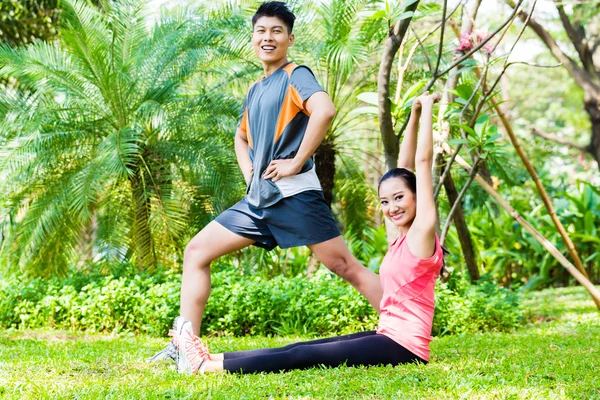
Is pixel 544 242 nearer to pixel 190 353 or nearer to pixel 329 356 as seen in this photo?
pixel 329 356

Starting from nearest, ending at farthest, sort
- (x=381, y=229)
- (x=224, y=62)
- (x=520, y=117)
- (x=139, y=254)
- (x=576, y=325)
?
(x=576, y=325)
(x=139, y=254)
(x=224, y=62)
(x=381, y=229)
(x=520, y=117)

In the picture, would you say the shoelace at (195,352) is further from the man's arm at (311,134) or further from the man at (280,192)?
the man's arm at (311,134)

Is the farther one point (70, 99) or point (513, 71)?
point (513, 71)

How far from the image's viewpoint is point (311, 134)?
12.0 feet

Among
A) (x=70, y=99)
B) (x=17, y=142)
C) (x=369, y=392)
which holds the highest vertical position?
(x=70, y=99)

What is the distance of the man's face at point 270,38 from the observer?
12.5 feet

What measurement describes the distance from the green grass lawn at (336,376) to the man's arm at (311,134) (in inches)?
40.3

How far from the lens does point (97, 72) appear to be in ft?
24.1

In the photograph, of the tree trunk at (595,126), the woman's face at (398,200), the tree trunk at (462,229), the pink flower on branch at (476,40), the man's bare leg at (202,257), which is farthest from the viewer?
the tree trunk at (595,126)

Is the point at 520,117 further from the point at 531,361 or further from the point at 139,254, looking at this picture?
the point at 531,361

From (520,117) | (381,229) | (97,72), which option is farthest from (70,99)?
(520,117)

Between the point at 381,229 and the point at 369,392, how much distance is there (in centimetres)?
726

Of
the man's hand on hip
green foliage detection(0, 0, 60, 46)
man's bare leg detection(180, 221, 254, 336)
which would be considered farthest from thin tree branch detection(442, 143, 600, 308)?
green foliage detection(0, 0, 60, 46)

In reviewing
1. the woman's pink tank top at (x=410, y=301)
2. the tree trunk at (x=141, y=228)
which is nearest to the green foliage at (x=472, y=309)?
the woman's pink tank top at (x=410, y=301)
